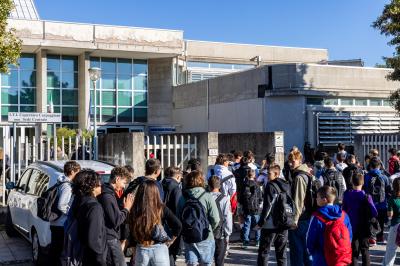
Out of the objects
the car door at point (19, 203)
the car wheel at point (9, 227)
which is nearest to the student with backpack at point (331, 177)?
the car door at point (19, 203)

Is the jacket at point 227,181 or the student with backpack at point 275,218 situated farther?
the jacket at point 227,181

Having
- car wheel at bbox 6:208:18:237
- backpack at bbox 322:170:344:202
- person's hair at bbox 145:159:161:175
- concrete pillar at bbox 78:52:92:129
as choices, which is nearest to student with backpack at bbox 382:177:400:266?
backpack at bbox 322:170:344:202

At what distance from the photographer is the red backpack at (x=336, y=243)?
520 centimetres

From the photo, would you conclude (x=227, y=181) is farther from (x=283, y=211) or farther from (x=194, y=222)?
(x=194, y=222)

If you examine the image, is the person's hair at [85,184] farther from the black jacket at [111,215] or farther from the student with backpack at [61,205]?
the student with backpack at [61,205]

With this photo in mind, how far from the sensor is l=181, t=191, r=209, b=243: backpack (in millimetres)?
Result: 5934

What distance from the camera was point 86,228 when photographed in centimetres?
485

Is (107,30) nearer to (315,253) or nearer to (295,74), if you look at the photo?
(295,74)

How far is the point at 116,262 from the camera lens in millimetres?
5324

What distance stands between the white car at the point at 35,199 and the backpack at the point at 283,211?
117 inches

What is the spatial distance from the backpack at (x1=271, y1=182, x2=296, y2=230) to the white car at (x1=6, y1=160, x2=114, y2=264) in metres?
2.98

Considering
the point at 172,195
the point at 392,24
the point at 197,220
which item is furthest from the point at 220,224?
the point at 392,24

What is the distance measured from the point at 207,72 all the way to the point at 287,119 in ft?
51.1

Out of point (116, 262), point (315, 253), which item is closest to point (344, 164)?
point (315, 253)
